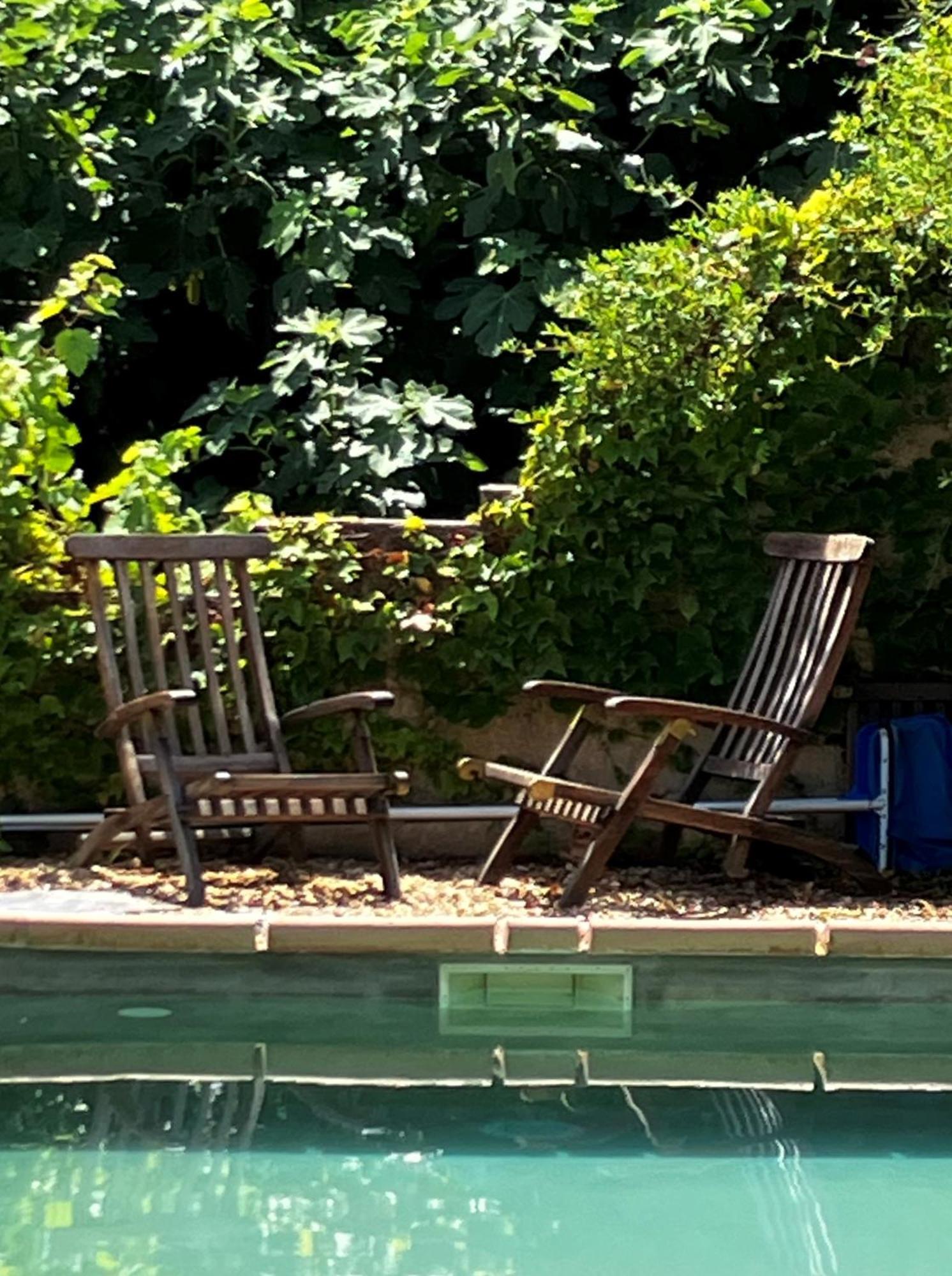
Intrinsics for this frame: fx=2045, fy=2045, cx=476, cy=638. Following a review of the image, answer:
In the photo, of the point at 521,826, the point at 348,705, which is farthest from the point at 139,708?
the point at 521,826

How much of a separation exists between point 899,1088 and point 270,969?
4.49 ft

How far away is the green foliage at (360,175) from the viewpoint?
21.6 ft

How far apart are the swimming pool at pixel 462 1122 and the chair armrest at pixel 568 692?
42.8 inches

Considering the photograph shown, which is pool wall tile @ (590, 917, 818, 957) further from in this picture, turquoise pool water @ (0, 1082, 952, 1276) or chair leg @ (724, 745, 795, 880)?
chair leg @ (724, 745, 795, 880)

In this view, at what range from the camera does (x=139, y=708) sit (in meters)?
5.04

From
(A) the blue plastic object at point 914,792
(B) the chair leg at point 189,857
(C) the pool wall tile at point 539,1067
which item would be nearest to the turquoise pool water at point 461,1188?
(C) the pool wall tile at point 539,1067

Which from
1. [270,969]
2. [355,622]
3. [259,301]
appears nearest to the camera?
[270,969]

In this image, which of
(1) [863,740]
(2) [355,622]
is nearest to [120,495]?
(2) [355,622]

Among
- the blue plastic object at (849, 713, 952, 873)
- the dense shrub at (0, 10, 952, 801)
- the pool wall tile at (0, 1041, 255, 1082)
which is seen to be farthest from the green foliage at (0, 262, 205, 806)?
the blue plastic object at (849, 713, 952, 873)

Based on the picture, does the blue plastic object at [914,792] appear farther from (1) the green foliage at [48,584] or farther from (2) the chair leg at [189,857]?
(1) the green foliage at [48,584]

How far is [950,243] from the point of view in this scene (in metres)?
5.46

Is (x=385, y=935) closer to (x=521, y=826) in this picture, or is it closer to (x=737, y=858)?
(x=521, y=826)

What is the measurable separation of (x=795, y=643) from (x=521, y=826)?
0.88 m

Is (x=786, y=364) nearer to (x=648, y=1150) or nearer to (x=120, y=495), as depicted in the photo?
(x=120, y=495)
